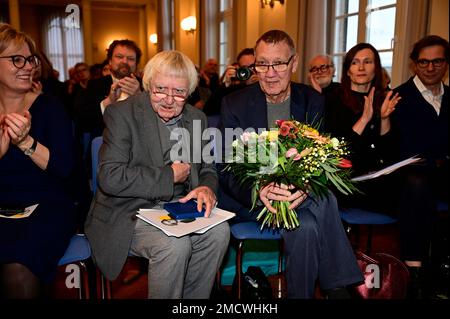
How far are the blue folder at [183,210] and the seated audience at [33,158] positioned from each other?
0.51 meters

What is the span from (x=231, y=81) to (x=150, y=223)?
2.43m

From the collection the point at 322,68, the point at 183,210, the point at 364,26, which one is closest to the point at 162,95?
the point at 183,210

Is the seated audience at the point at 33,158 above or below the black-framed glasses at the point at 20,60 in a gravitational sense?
below

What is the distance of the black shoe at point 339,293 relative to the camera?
2006 millimetres

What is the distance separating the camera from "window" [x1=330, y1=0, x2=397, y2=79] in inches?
166

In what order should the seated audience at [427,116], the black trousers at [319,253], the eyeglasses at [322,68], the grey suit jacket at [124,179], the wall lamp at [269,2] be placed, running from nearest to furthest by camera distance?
the grey suit jacket at [124,179], the black trousers at [319,253], the seated audience at [427,116], the eyeglasses at [322,68], the wall lamp at [269,2]

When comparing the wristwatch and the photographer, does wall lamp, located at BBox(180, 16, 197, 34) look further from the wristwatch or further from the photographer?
the wristwatch

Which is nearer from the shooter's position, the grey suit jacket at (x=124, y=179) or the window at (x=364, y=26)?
the grey suit jacket at (x=124, y=179)

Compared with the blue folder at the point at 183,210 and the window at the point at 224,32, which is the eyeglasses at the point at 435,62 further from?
the window at the point at 224,32

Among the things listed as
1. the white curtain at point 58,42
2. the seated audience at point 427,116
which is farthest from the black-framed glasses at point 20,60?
the white curtain at point 58,42

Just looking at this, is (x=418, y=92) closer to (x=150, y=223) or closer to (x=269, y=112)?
(x=269, y=112)

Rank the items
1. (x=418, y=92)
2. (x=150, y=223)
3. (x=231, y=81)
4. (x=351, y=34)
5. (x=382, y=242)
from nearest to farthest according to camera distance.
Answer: (x=150, y=223)
(x=418, y=92)
(x=382, y=242)
(x=231, y=81)
(x=351, y=34)

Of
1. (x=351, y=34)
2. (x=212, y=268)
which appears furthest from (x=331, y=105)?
(x=351, y=34)

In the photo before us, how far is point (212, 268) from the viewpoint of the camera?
6.42ft
